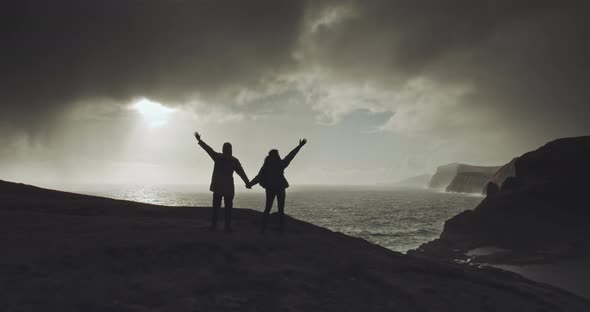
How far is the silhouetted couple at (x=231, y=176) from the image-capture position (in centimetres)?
845

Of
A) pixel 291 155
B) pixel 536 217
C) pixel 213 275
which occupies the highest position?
pixel 291 155

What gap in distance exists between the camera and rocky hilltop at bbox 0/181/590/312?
4715 millimetres

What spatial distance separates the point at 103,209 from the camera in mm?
13148

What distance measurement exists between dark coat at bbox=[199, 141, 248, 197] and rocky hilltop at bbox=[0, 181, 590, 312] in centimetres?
120

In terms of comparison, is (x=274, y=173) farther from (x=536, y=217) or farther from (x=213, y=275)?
(x=536, y=217)

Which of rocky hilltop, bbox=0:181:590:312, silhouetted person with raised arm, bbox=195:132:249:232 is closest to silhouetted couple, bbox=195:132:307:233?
silhouetted person with raised arm, bbox=195:132:249:232

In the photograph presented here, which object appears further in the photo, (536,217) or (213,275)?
(536,217)

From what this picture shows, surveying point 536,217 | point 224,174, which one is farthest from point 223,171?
point 536,217

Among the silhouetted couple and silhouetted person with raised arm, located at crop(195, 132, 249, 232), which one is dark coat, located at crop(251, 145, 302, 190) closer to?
the silhouetted couple

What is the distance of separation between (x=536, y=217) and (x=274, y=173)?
41.2m

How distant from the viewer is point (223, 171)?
337 inches

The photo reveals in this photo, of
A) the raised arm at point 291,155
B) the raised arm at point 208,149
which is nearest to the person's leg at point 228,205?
the raised arm at point 208,149

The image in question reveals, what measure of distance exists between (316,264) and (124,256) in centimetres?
400

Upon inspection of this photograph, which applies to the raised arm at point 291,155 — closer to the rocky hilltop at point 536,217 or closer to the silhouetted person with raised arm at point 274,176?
the silhouetted person with raised arm at point 274,176
